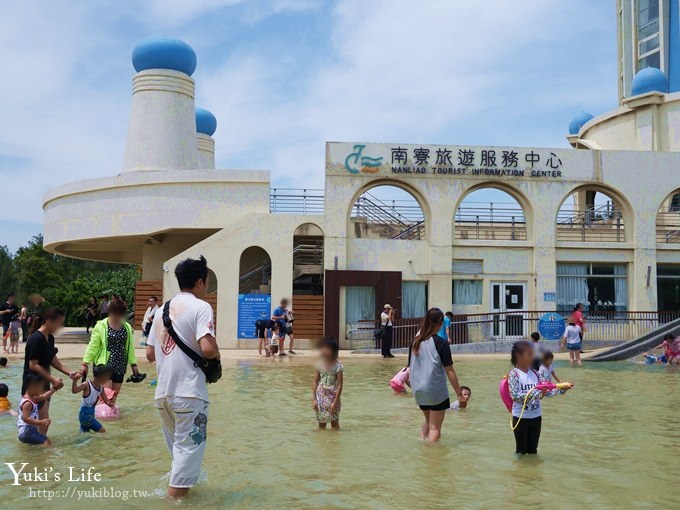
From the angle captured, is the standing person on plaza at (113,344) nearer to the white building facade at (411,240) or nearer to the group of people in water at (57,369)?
the group of people in water at (57,369)

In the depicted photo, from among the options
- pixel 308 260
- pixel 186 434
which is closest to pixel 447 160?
pixel 308 260

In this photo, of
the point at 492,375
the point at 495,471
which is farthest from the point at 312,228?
the point at 495,471

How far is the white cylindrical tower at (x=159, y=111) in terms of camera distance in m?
28.2

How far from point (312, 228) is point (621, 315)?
12.1m

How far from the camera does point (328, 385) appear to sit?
8.75 m

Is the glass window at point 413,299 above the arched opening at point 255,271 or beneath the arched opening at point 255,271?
beneath

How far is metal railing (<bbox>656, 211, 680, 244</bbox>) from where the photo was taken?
1157 inches

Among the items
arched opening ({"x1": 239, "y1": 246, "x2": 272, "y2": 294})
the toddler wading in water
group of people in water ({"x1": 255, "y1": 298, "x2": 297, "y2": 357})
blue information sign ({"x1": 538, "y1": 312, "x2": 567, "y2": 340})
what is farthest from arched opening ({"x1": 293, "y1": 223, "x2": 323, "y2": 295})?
the toddler wading in water

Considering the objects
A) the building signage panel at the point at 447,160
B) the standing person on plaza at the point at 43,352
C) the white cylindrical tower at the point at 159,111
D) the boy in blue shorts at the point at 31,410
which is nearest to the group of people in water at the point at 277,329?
the building signage panel at the point at 447,160

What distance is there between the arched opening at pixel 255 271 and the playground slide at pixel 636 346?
1174cm

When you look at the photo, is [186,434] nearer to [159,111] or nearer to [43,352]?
[43,352]

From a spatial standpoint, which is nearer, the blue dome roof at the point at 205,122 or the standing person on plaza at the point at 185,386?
the standing person on plaza at the point at 185,386

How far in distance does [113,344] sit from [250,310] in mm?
15301

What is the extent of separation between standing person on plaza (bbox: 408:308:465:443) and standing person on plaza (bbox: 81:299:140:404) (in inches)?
158
